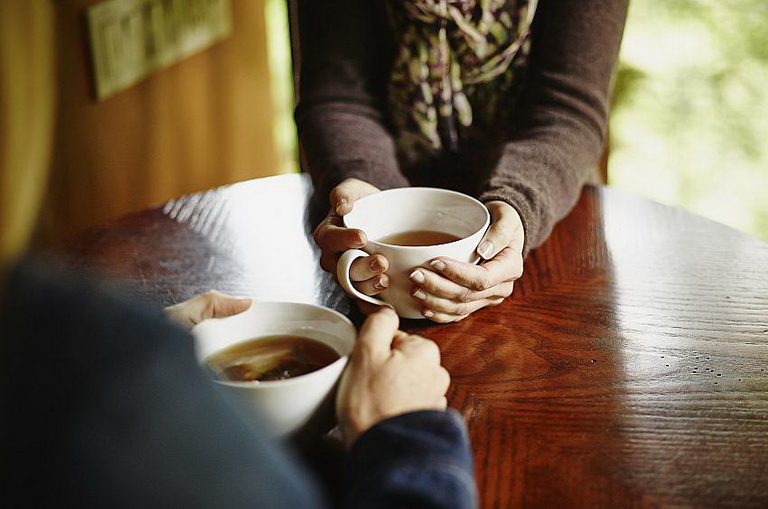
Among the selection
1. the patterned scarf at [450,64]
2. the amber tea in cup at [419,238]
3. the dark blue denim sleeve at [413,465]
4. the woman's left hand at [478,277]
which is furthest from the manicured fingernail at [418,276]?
the patterned scarf at [450,64]

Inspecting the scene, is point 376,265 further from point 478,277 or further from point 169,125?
point 169,125

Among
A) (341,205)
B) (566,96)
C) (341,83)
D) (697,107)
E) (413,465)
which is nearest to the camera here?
(413,465)

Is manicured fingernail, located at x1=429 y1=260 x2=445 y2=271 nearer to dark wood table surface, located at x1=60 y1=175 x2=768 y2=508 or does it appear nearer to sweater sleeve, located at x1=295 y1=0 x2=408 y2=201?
dark wood table surface, located at x1=60 y1=175 x2=768 y2=508

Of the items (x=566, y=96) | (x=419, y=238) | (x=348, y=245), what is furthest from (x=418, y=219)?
(x=566, y=96)

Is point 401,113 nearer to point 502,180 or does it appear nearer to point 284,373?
point 502,180

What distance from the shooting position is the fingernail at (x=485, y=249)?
91 cm

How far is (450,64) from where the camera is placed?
1.29m

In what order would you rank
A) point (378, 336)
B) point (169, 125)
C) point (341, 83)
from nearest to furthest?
point (378, 336) → point (341, 83) → point (169, 125)

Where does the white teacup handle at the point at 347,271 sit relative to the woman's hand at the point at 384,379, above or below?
below

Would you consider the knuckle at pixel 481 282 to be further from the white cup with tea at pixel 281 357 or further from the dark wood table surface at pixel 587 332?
the white cup with tea at pixel 281 357

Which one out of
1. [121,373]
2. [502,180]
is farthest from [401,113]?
[121,373]

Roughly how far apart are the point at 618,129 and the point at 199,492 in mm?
2438

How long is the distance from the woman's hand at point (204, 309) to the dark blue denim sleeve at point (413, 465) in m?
0.21

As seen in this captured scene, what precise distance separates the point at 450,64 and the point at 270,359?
0.73 metres
